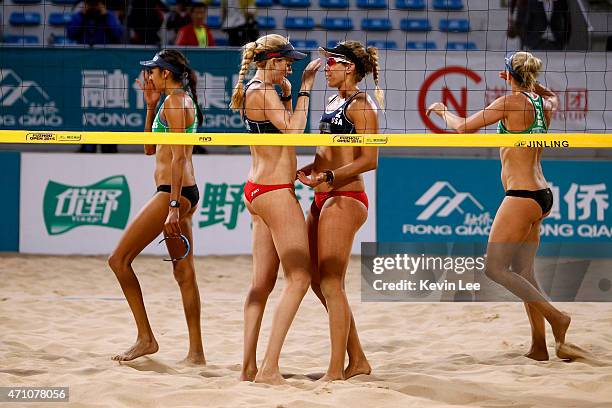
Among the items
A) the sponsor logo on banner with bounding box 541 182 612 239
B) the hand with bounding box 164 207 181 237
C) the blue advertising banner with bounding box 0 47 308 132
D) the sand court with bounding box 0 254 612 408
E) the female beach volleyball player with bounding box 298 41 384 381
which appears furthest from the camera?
the blue advertising banner with bounding box 0 47 308 132

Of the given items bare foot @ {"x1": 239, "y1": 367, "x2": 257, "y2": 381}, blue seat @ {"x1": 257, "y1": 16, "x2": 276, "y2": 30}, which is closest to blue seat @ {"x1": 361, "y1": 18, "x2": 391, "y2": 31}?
blue seat @ {"x1": 257, "y1": 16, "x2": 276, "y2": 30}

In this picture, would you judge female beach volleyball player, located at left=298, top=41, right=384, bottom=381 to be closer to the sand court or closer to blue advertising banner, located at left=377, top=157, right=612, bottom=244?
the sand court

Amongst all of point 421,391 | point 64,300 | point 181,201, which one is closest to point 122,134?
point 181,201

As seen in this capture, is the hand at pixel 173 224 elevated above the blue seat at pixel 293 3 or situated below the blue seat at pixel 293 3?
below

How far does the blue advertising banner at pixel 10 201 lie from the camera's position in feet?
30.8

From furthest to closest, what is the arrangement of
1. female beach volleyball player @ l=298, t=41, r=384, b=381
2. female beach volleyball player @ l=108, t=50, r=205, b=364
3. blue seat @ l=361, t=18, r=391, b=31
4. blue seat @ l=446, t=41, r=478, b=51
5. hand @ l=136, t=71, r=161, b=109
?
blue seat @ l=361, t=18, r=391, b=31 < blue seat @ l=446, t=41, r=478, b=51 < hand @ l=136, t=71, r=161, b=109 < female beach volleyball player @ l=108, t=50, r=205, b=364 < female beach volleyball player @ l=298, t=41, r=384, b=381

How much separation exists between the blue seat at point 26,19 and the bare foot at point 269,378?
28.0ft

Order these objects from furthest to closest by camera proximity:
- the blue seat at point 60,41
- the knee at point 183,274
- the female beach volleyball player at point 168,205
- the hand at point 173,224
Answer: the blue seat at point 60,41, the knee at point 183,274, the female beach volleyball player at point 168,205, the hand at point 173,224

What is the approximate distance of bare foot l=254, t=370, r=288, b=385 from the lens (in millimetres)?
4461

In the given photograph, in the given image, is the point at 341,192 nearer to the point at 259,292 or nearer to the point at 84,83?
the point at 259,292

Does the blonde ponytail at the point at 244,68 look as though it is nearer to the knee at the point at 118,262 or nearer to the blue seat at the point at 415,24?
the knee at the point at 118,262

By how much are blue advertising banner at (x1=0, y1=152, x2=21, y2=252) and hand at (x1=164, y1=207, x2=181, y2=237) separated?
194 inches

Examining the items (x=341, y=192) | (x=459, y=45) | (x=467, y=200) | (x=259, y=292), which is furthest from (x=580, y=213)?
(x=259, y=292)

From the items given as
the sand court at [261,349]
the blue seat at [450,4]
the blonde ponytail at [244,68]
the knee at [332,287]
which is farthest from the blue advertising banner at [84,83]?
the knee at [332,287]
